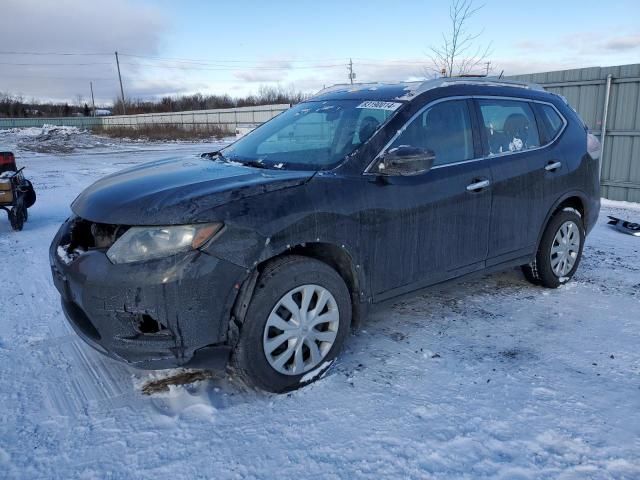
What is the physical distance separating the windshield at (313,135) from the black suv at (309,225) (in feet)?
0.05

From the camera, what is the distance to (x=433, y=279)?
3.65 m

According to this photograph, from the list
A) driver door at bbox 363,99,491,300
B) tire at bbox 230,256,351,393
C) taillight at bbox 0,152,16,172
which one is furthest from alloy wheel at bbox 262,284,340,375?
taillight at bbox 0,152,16,172

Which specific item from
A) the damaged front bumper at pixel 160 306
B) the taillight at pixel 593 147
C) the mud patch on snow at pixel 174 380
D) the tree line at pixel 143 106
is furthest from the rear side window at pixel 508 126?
the tree line at pixel 143 106

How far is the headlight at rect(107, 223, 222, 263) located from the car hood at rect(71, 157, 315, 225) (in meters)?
0.04

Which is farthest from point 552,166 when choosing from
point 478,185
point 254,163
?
point 254,163

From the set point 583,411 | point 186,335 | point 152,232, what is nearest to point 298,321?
point 186,335

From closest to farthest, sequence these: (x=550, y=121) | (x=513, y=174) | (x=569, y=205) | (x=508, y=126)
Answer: (x=513, y=174) → (x=508, y=126) → (x=550, y=121) → (x=569, y=205)

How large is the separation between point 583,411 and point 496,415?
1.60 ft

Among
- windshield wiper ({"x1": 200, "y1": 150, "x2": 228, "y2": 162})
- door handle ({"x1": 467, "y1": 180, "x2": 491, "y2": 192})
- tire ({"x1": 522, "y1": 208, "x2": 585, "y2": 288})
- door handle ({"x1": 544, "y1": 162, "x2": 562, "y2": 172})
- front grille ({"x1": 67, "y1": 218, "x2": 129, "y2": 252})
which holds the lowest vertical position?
tire ({"x1": 522, "y1": 208, "x2": 585, "y2": 288})

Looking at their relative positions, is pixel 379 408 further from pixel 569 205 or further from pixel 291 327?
pixel 569 205

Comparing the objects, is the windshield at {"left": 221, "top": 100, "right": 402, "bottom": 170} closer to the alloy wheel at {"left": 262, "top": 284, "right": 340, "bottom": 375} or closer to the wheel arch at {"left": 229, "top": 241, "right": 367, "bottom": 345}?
the wheel arch at {"left": 229, "top": 241, "right": 367, "bottom": 345}

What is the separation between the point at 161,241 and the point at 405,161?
4.97 feet

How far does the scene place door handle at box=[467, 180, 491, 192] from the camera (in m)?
3.72

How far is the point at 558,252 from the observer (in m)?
4.69
